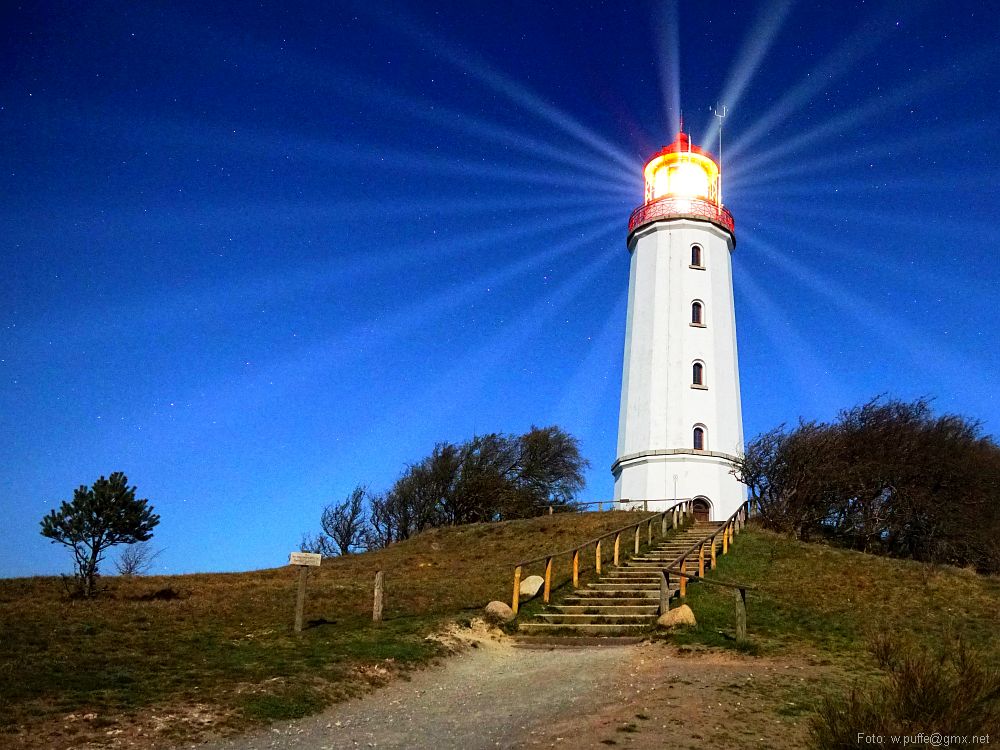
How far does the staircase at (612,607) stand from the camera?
14273mm

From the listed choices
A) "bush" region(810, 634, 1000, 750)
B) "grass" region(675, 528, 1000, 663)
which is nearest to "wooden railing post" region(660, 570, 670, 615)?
"grass" region(675, 528, 1000, 663)

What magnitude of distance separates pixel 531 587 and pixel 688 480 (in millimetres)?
17721

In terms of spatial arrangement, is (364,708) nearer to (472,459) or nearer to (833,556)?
(833,556)

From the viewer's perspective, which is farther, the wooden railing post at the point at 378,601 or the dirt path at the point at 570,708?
the wooden railing post at the point at 378,601

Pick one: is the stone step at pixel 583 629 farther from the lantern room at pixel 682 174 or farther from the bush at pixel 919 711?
the lantern room at pixel 682 174

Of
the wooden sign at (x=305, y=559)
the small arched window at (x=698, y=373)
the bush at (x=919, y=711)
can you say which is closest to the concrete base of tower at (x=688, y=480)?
the small arched window at (x=698, y=373)

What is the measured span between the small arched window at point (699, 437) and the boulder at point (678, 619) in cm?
2078

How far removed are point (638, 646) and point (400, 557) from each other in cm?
1778

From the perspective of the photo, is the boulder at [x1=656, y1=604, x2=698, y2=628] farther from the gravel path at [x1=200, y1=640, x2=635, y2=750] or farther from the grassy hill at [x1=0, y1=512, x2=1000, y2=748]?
the gravel path at [x1=200, y1=640, x2=635, y2=750]

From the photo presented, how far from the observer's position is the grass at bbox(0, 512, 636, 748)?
837 centimetres

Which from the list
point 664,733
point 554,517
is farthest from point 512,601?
point 554,517

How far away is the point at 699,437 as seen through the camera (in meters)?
34.3

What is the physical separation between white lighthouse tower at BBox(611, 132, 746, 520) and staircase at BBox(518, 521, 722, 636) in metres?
14.1

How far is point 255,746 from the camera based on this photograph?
296 inches
